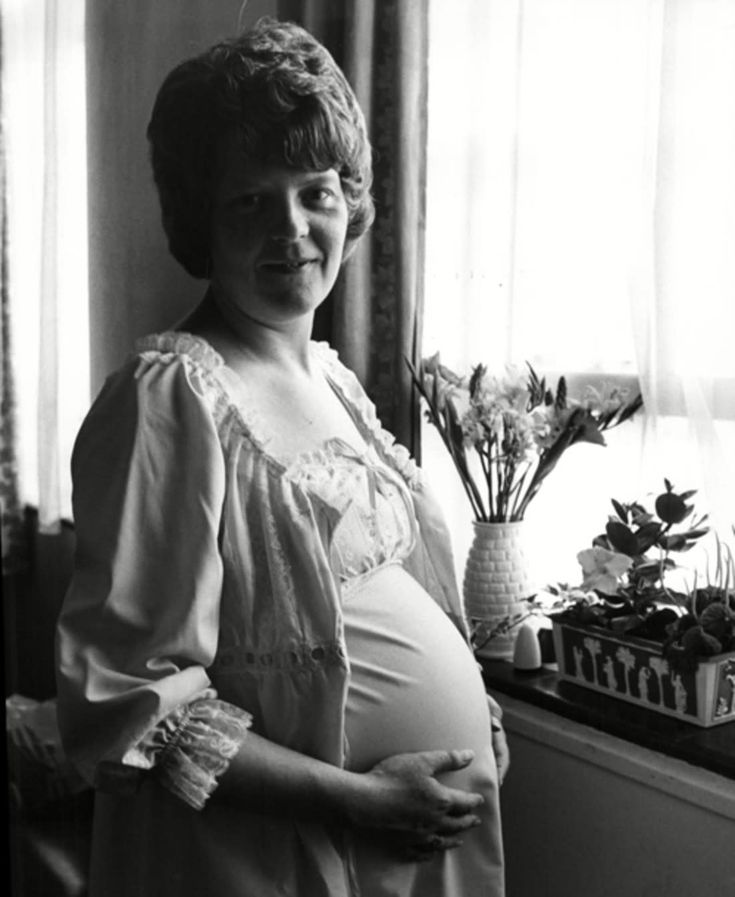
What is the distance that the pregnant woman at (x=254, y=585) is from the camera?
0.69m

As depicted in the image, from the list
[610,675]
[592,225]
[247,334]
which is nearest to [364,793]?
[247,334]

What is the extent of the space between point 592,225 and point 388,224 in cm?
34

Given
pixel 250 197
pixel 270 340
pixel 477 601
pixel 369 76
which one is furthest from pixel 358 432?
pixel 477 601

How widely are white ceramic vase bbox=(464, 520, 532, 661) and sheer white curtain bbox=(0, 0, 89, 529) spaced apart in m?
0.82

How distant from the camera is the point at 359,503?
0.84 metres

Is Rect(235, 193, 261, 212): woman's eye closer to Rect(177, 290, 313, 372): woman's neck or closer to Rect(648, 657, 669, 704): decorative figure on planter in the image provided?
Rect(177, 290, 313, 372): woman's neck

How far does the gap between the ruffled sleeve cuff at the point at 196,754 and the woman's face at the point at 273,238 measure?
0.96ft

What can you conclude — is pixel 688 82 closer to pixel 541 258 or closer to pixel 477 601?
pixel 541 258

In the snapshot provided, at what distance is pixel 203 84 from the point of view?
0.74 metres

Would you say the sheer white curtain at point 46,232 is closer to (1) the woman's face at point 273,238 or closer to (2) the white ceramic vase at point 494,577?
(1) the woman's face at point 273,238

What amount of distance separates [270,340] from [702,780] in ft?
2.34

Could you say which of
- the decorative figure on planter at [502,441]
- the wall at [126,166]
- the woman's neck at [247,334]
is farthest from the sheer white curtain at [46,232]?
the decorative figure on planter at [502,441]

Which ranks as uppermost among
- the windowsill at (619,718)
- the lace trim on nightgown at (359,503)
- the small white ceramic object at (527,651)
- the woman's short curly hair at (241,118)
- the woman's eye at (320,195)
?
the woman's short curly hair at (241,118)

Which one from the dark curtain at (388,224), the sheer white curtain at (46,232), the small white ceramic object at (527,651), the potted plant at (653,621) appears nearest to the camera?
the sheer white curtain at (46,232)
